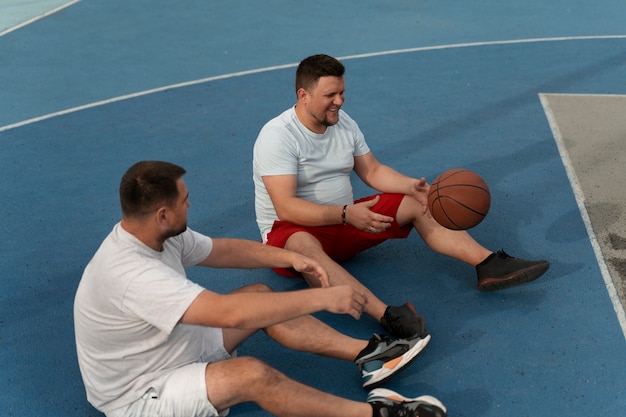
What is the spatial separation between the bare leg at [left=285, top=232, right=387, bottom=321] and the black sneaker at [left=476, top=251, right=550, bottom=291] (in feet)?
2.66

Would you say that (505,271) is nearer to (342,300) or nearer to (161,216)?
(342,300)

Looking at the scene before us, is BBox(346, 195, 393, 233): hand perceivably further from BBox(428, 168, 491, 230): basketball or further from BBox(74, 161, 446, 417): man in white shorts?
BBox(74, 161, 446, 417): man in white shorts

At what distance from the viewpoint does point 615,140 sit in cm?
846

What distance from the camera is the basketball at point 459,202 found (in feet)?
18.5

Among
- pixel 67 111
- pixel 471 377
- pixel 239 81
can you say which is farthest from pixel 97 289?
pixel 239 81

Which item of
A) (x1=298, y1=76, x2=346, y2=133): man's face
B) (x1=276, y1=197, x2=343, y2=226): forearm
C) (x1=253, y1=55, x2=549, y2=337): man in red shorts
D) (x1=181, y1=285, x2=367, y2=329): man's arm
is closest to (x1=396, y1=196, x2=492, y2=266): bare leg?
(x1=253, y1=55, x2=549, y2=337): man in red shorts

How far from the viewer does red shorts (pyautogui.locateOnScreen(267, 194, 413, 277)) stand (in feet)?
19.1

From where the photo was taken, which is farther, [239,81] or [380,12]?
[380,12]

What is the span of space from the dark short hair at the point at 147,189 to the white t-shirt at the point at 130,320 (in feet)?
0.54

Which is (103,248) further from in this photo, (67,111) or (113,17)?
(113,17)

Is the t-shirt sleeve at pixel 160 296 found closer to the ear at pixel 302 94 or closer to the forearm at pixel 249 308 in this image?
the forearm at pixel 249 308

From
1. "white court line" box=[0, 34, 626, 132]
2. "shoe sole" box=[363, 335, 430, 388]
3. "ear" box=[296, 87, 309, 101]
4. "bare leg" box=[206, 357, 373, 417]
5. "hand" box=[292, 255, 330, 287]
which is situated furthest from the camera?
"white court line" box=[0, 34, 626, 132]

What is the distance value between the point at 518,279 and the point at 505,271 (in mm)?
102

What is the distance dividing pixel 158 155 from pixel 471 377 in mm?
4335
